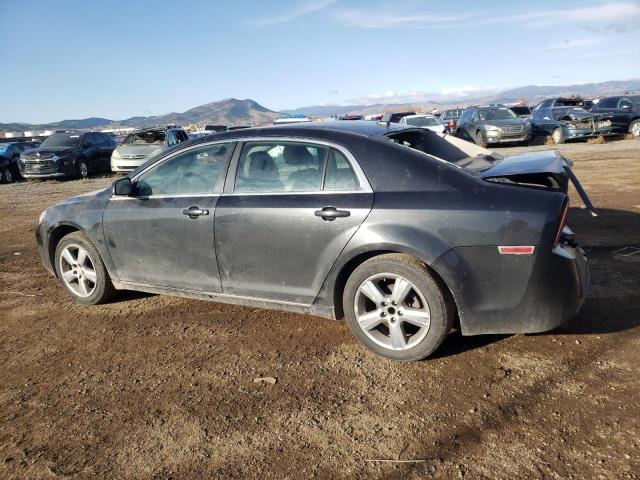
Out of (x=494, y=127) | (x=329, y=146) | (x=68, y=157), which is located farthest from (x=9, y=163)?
(x=329, y=146)

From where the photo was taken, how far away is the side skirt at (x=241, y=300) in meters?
3.73

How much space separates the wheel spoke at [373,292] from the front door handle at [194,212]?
141 centimetres

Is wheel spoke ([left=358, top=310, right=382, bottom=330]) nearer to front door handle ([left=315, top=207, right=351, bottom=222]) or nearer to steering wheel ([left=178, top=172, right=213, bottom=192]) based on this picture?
front door handle ([left=315, top=207, right=351, bottom=222])

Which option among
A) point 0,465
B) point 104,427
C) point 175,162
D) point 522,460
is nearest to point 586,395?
point 522,460

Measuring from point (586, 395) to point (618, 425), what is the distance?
0.30 metres

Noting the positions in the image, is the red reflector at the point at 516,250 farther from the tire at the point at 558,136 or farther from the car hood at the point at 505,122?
the tire at the point at 558,136

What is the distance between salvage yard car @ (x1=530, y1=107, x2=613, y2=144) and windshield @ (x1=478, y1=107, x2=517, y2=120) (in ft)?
5.36

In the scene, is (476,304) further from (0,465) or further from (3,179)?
(3,179)

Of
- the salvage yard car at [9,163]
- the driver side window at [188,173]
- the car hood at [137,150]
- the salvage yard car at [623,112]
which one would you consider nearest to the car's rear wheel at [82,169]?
the car hood at [137,150]

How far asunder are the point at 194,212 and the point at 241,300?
79cm

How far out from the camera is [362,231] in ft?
11.3

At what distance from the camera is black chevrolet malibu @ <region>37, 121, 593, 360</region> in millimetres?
3189

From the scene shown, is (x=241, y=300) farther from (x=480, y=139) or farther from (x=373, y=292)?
(x=480, y=139)

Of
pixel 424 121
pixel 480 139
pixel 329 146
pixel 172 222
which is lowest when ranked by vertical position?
pixel 480 139
